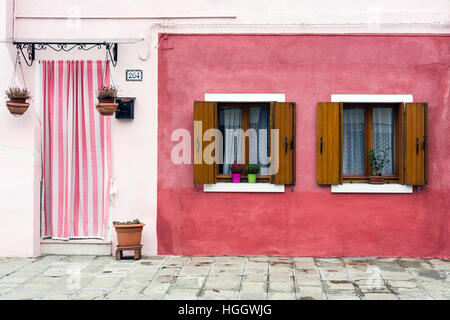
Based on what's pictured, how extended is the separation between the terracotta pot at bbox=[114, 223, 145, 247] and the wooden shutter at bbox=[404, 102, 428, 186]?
3.96 m

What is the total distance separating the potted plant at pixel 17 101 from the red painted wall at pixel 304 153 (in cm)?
196

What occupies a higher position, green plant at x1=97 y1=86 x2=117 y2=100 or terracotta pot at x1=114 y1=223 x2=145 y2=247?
green plant at x1=97 y1=86 x2=117 y2=100

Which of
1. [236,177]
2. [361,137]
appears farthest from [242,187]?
[361,137]

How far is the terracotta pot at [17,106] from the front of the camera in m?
8.57

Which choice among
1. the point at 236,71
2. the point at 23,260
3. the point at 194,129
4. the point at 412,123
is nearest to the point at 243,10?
the point at 236,71

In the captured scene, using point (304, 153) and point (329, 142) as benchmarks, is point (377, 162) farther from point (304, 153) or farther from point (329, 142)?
point (304, 153)

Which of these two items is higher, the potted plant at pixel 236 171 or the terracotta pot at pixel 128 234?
the potted plant at pixel 236 171

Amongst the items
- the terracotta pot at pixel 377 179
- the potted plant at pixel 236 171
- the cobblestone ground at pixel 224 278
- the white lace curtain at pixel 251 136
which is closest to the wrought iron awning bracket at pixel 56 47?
the white lace curtain at pixel 251 136

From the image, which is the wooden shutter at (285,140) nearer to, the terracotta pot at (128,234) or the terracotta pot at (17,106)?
the terracotta pot at (128,234)

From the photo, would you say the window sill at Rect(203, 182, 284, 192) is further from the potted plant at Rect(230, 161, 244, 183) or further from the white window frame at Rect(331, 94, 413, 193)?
the white window frame at Rect(331, 94, 413, 193)

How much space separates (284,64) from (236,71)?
722 millimetres

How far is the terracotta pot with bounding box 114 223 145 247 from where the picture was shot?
8477mm

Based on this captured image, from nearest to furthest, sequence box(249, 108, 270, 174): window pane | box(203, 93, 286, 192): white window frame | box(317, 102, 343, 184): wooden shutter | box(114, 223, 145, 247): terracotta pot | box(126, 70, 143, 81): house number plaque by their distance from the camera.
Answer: box(114, 223, 145, 247): terracotta pot, box(317, 102, 343, 184): wooden shutter, box(203, 93, 286, 192): white window frame, box(126, 70, 143, 81): house number plaque, box(249, 108, 270, 174): window pane

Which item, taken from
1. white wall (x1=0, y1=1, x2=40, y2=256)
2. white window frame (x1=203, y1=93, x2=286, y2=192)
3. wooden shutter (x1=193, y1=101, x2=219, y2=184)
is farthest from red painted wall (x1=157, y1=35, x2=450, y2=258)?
white wall (x1=0, y1=1, x2=40, y2=256)
